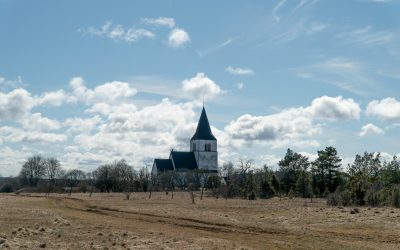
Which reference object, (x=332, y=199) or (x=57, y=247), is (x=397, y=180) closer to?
(x=332, y=199)

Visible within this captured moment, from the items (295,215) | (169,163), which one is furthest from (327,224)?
(169,163)

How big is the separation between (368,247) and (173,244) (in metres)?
8.01

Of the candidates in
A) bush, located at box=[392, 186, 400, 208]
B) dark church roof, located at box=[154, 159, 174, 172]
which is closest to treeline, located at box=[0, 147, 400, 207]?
bush, located at box=[392, 186, 400, 208]

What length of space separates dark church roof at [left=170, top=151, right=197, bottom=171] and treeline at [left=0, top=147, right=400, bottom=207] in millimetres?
10076

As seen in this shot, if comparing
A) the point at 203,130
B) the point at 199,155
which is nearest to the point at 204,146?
the point at 199,155

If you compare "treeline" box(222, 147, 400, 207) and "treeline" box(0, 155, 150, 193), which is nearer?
"treeline" box(222, 147, 400, 207)

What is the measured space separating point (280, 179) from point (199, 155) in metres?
62.1

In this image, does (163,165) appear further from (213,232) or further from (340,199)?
(213,232)

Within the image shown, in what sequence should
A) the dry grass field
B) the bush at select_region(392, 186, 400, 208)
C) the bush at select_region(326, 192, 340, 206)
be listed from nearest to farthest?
the dry grass field, the bush at select_region(392, 186, 400, 208), the bush at select_region(326, 192, 340, 206)

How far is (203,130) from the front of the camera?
160 m

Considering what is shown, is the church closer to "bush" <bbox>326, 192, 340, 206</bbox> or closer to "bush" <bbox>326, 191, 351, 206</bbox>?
"bush" <bbox>326, 192, 340, 206</bbox>

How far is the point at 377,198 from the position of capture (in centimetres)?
5400

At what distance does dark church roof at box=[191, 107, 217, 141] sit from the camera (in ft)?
520

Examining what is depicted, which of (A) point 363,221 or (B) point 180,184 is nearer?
(A) point 363,221
